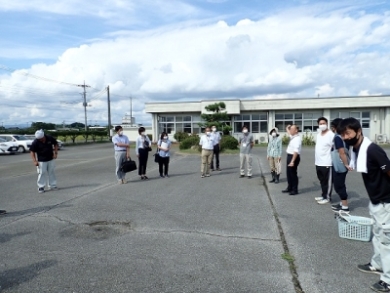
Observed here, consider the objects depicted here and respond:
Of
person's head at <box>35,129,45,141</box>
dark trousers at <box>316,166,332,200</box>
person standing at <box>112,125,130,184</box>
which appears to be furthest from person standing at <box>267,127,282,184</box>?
person's head at <box>35,129,45,141</box>

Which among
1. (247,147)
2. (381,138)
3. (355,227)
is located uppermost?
(247,147)

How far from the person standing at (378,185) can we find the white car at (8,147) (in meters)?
28.4

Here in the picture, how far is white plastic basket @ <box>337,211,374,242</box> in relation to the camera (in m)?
4.54

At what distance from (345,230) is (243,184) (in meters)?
5.11

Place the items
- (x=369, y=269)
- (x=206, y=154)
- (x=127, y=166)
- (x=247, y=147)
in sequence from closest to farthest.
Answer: (x=369, y=269)
(x=127, y=166)
(x=247, y=147)
(x=206, y=154)

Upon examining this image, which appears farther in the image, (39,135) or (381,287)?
(39,135)

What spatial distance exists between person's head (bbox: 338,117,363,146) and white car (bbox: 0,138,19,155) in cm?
2833

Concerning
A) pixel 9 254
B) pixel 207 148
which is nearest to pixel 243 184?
pixel 207 148

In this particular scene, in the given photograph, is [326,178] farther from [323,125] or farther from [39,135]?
[39,135]

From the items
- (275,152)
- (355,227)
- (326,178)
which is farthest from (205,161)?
(355,227)

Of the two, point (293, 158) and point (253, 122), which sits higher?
point (253, 122)

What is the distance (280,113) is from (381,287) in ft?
111

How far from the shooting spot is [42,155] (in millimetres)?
8977

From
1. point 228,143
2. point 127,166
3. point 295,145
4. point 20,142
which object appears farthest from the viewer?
point 20,142
